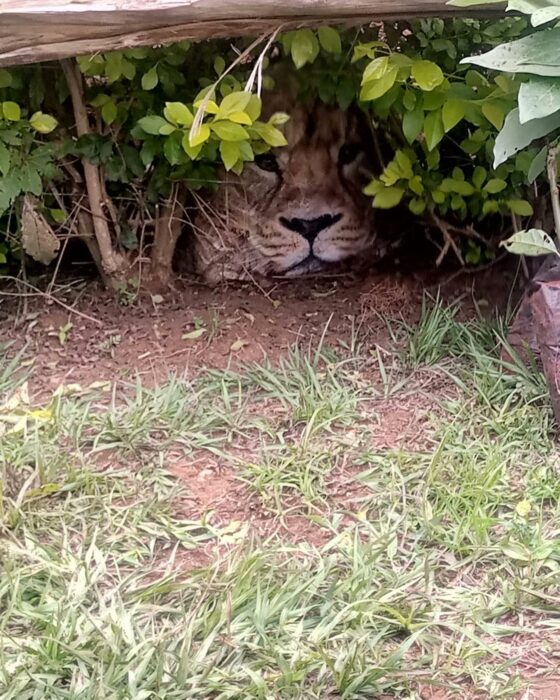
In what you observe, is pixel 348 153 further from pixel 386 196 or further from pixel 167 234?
pixel 167 234

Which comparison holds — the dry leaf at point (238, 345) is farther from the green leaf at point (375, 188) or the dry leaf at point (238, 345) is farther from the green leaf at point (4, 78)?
the green leaf at point (4, 78)

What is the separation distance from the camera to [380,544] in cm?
168

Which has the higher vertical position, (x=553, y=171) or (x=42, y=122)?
(x=42, y=122)

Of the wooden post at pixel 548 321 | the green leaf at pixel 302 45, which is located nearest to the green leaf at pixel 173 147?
the green leaf at pixel 302 45

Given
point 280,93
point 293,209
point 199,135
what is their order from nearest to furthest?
point 199,135 → point 280,93 → point 293,209

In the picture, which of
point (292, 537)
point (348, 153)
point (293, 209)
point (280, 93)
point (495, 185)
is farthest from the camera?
point (348, 153)

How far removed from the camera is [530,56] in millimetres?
1668

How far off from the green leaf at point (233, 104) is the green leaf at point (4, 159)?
2.06ft

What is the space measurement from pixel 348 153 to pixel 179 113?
935 mm

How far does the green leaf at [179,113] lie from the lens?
2.00 meters

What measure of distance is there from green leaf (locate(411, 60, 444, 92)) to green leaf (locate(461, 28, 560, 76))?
0.97 ft

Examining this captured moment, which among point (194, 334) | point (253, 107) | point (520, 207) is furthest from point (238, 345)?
point (520, 207)

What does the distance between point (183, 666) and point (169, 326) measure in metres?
1.33

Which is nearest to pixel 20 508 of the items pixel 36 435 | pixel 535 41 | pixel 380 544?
pixel 36 435
